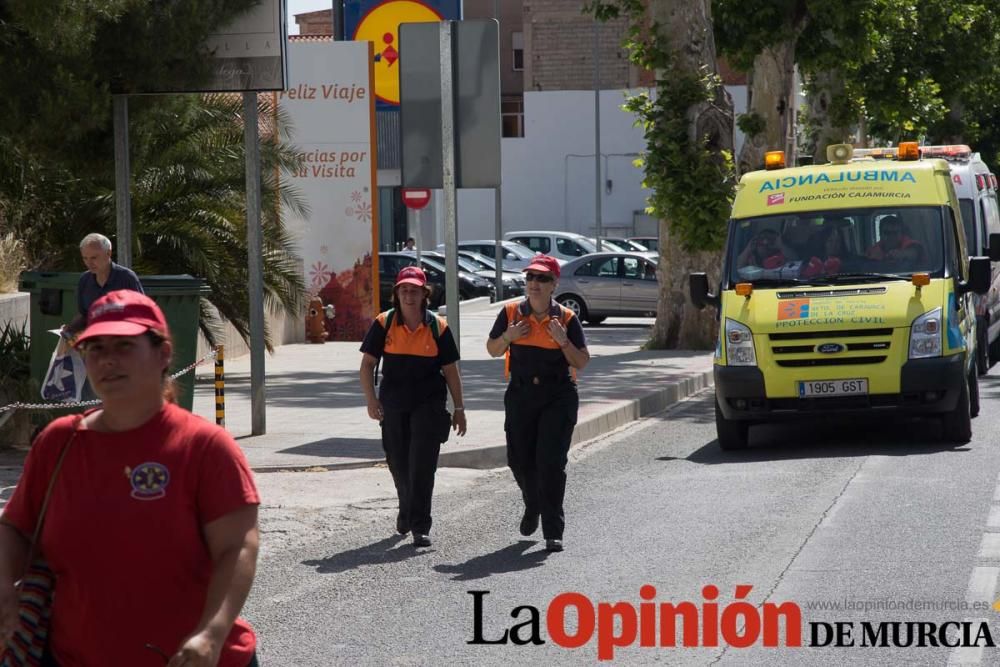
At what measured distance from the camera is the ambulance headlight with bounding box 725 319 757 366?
41.7ft

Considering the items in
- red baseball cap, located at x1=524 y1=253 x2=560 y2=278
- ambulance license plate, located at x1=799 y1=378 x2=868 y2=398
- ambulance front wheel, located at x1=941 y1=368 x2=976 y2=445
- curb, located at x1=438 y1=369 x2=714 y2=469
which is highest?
red baseball cap, located at x1=524 y1=253 x2=560 y2=278

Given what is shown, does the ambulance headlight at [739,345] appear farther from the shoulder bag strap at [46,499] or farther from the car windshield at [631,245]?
the car windshield at [631,245]

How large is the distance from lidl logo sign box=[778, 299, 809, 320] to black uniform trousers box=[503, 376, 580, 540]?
404 cm

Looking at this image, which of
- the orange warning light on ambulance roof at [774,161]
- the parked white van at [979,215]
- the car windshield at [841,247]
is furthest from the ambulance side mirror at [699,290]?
the parked white van at [979,215]

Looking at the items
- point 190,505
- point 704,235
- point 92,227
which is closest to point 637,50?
point 704,235

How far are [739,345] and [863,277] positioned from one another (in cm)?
123

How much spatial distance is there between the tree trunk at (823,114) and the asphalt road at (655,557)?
2134 cm

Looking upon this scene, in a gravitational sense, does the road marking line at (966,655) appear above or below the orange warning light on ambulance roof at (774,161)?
below

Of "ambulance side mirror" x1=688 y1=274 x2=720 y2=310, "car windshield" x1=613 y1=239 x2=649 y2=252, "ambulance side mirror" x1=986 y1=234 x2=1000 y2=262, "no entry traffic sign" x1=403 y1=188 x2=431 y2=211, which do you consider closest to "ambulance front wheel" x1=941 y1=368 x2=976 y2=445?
"ambulance side mirror" x1=688 y1=274 x2=720 y2=310

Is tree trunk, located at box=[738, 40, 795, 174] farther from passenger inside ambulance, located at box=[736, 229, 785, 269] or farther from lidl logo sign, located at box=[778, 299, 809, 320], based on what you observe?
lidl logo sign, located at box=[778, 299, 809, 320]

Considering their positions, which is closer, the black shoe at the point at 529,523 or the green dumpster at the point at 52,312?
the black shoe at the point at 529,523

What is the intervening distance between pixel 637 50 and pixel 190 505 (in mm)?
21080

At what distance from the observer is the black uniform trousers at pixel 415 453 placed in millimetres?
8938

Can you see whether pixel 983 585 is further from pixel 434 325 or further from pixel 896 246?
pixel 896 246
